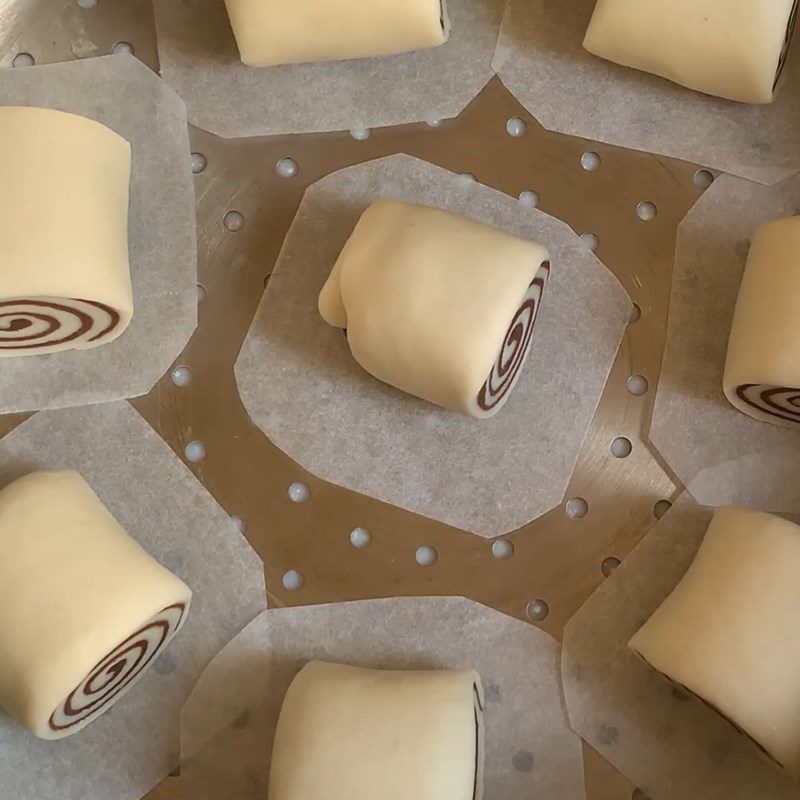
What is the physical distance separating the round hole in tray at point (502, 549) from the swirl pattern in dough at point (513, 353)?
0.39ft

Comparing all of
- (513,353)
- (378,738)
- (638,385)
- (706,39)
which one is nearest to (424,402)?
(513,353)

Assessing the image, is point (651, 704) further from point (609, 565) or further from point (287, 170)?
point (287, 170)

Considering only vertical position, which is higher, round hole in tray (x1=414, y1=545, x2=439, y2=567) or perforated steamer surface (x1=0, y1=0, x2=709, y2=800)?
perforated steamer surface (x1=0, y1=0, x2=709, y2=800)

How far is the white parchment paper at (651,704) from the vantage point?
3.04ft

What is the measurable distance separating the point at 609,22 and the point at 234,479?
0.55 meters

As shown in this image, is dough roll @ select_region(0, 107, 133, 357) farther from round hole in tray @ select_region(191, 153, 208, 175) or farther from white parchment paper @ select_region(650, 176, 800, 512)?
white parchment paper @ select_region(650, 176, 800, 512)

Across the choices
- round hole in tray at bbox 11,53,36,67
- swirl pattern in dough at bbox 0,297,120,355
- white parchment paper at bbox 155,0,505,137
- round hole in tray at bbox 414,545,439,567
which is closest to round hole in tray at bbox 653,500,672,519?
round hole in tray at bbox 414,545,439,567

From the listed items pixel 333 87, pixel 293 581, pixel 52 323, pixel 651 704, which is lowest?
pixel 651 704

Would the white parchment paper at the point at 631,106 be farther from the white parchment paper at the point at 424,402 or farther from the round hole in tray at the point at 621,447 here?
the round hole in tray at the point at 621,447

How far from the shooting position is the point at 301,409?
99 centimetres

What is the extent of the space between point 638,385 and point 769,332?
13 centimetres

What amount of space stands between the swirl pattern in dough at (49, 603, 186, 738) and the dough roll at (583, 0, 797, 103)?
66 centimetres

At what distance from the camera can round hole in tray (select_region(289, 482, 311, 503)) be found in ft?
3.24

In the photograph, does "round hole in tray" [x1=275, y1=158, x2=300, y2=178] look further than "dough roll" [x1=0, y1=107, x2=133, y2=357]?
Yes
